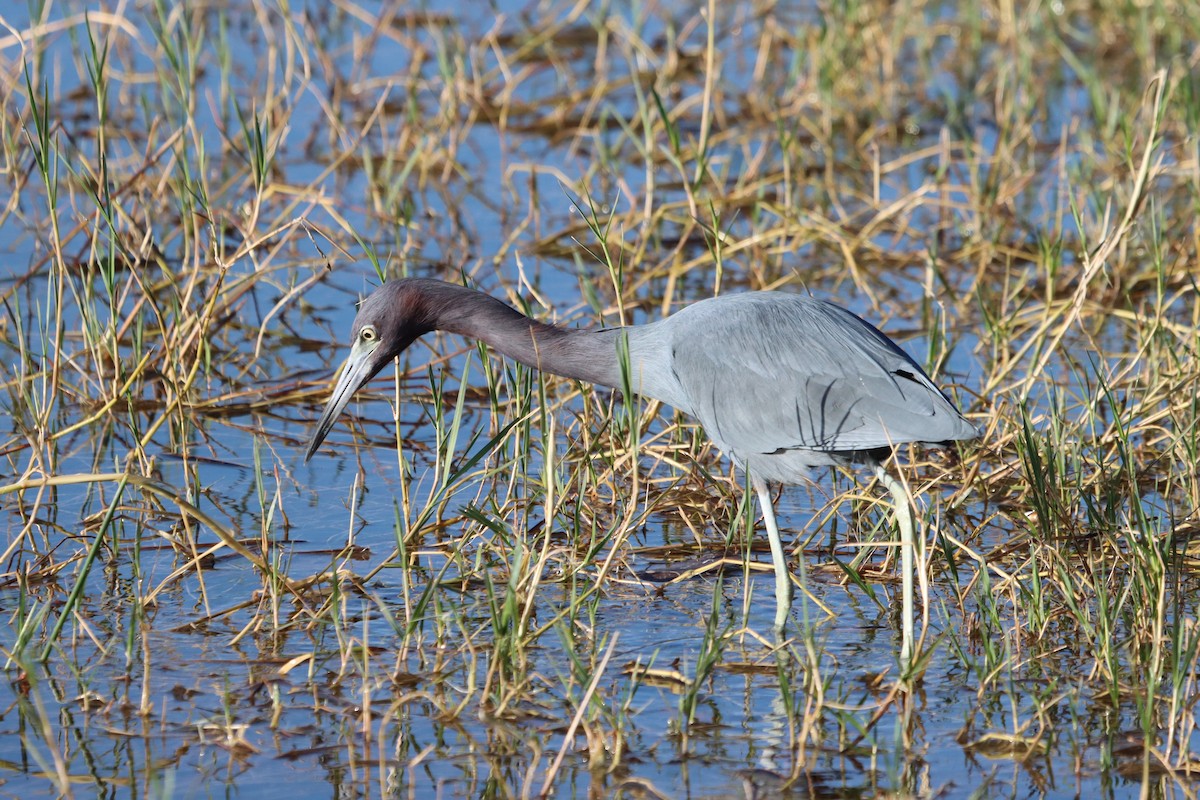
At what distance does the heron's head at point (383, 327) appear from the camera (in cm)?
494

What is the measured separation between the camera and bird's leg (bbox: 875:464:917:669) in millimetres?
4359

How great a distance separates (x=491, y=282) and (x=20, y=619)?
149 inches

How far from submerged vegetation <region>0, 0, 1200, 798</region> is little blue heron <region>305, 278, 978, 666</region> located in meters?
0.16

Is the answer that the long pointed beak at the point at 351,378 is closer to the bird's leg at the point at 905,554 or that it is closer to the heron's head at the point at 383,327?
the heron's head at the point at 383,327

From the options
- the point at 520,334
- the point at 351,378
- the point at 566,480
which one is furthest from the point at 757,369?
the point at 351,378

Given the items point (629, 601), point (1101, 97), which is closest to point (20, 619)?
point (629, 601)

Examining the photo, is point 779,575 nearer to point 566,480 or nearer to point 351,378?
point 566,480

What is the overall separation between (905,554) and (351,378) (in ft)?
5.58

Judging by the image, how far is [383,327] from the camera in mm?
4965

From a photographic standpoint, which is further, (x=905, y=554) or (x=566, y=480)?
(x=566, y=480)

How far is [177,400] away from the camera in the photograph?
16.6 ft

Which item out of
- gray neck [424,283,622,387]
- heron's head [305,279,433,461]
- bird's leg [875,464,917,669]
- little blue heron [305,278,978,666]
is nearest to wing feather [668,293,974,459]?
little blue heron [305,278,978,666]

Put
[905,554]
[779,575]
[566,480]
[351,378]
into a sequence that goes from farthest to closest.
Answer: [566,480] < [351,378] < [779,575] < [905,554]

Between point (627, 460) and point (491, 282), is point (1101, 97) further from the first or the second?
point (627, 460)
